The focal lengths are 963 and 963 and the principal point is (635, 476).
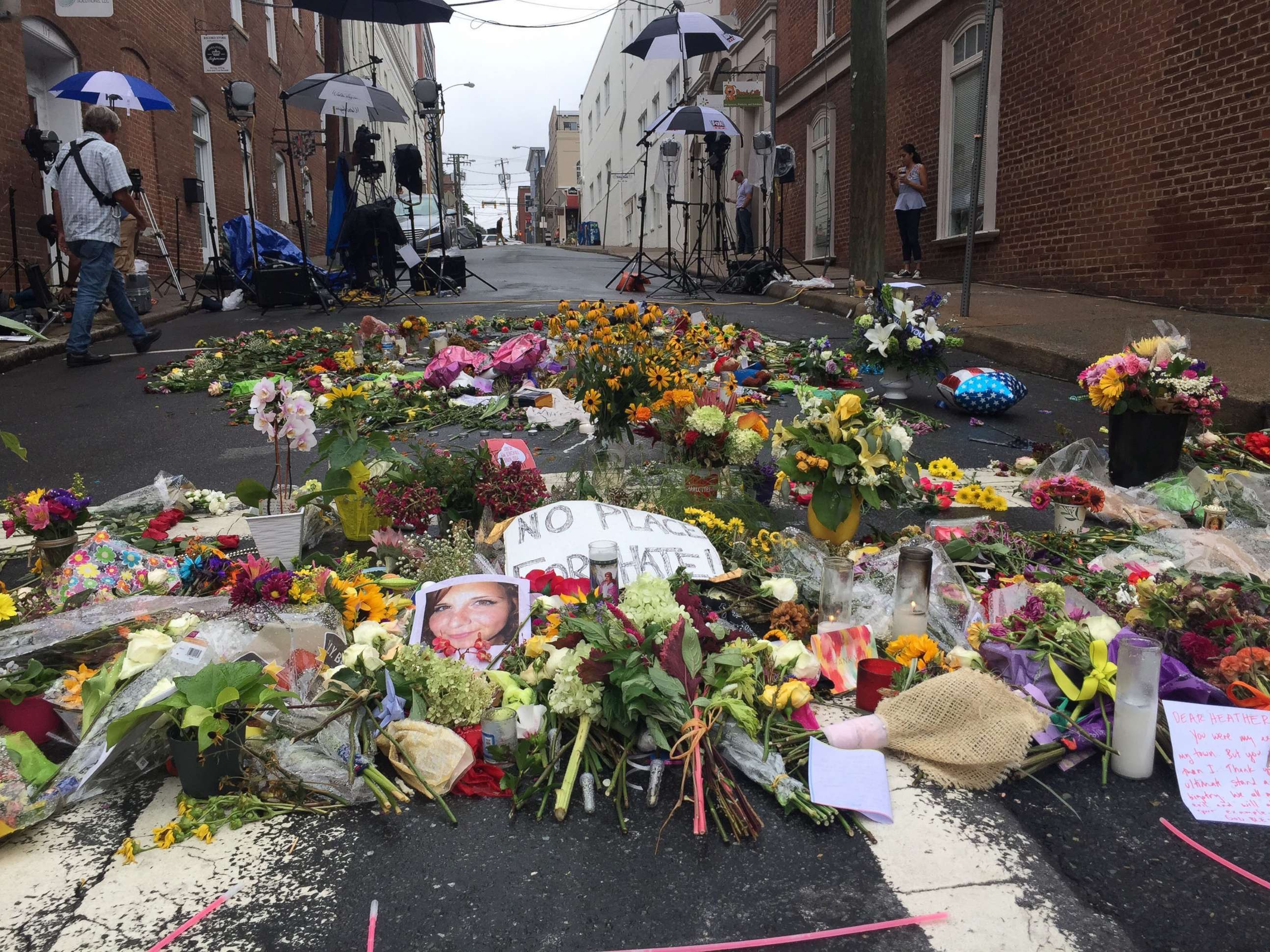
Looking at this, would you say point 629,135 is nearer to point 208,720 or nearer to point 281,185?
point 281,185

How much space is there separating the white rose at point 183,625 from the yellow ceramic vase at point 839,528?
2122mm

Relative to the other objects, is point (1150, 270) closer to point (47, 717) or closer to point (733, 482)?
point (733, 482)

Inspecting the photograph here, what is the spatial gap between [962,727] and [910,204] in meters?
12.9

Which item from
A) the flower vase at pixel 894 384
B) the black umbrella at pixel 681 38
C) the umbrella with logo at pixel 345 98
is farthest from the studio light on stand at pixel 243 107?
the flower vase at pixel 894 384

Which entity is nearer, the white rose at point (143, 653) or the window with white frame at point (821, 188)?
the white rose at point (143, 653)

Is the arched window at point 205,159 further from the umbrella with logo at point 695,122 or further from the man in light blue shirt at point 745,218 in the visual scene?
the man in light blue shirt at point 745,218

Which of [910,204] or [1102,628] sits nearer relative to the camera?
[1102,628]

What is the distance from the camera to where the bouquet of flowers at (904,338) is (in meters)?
6.50

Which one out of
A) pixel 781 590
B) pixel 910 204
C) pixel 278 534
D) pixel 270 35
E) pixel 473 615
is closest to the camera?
pixel 473 615

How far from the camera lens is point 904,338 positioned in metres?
6.55

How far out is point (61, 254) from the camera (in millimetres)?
12523

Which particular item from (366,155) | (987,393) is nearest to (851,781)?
(987,393)

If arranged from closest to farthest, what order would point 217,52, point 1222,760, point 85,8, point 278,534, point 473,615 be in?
point 1222,760 < point 473,615 < point 278,534 < point 85,8 < point 217,52

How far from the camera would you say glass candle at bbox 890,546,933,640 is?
2828 mm
